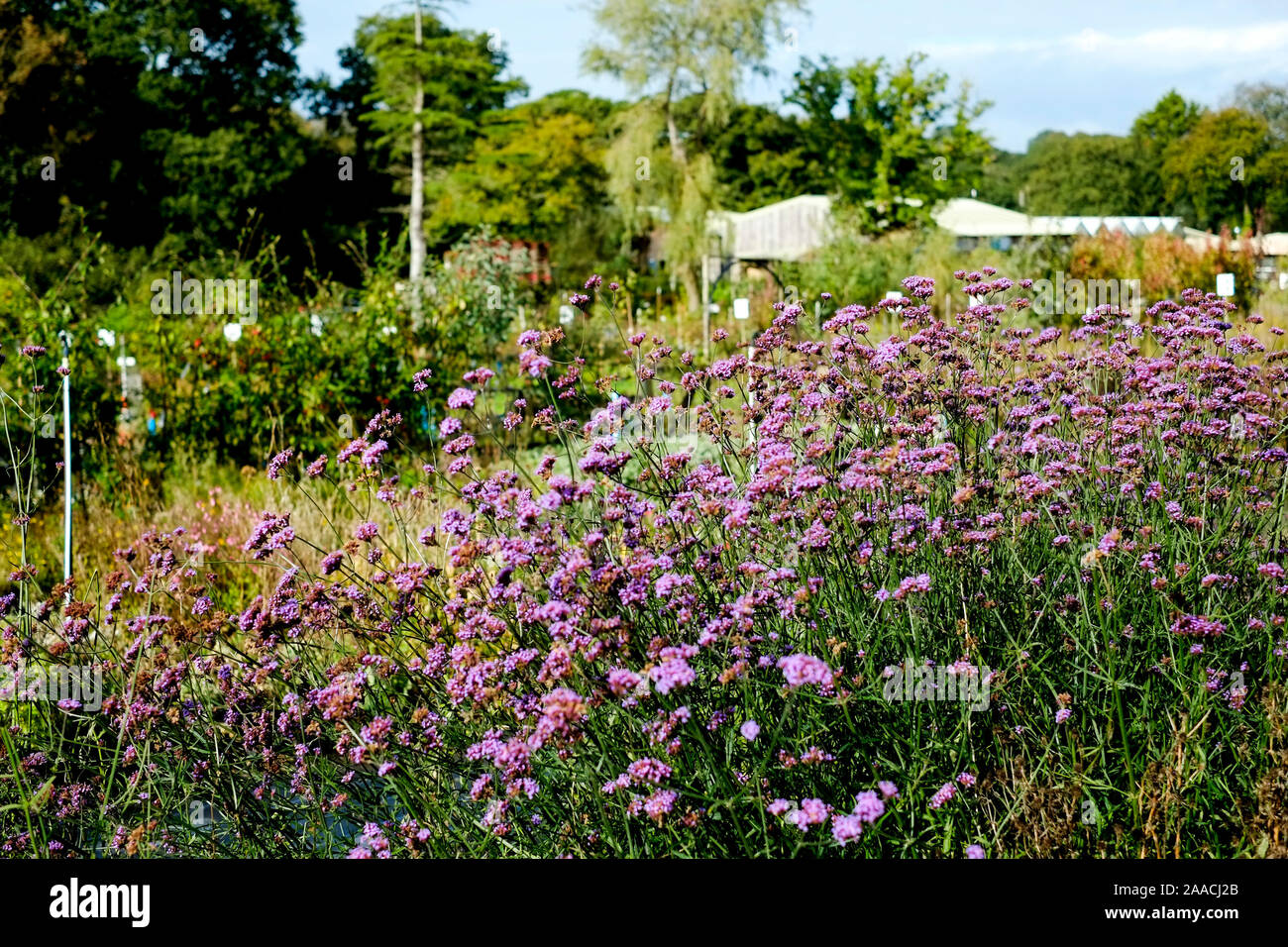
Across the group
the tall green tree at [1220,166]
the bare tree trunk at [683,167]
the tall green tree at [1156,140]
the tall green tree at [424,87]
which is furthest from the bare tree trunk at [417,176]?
the tall green tree at [1156,140]

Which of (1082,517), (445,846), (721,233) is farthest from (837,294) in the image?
(445,846)

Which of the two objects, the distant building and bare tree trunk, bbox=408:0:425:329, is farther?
the distant building

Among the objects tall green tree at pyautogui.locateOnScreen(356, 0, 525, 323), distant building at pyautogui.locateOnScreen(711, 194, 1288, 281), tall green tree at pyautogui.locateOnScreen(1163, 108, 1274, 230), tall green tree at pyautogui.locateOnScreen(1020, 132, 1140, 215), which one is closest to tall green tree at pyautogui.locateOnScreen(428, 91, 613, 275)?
tall green tree at pyautogui.locateOnScreen(356, 0, 525, 323)

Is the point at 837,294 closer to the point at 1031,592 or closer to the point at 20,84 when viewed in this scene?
the point at 1031,592

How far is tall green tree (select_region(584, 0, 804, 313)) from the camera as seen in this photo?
2702cm

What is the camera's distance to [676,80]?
28703 mm

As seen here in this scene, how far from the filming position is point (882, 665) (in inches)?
104

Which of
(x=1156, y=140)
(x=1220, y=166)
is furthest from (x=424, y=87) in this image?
(x=1156, y=140)

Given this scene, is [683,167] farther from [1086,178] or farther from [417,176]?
[1086,178]

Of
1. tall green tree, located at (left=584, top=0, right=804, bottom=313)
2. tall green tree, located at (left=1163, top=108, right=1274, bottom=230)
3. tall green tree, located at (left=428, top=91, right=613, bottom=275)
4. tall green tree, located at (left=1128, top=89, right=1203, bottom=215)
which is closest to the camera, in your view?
tall green tree, located at (left=584, top=0, right=804, bottom=313)

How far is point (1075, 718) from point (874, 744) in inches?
22.1

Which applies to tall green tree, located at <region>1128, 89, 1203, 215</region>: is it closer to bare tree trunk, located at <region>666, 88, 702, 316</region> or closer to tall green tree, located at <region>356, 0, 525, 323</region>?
bare tree trunk, located at <region>666, 88, 702, 316</region>

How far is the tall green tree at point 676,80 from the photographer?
2702 centimetres
